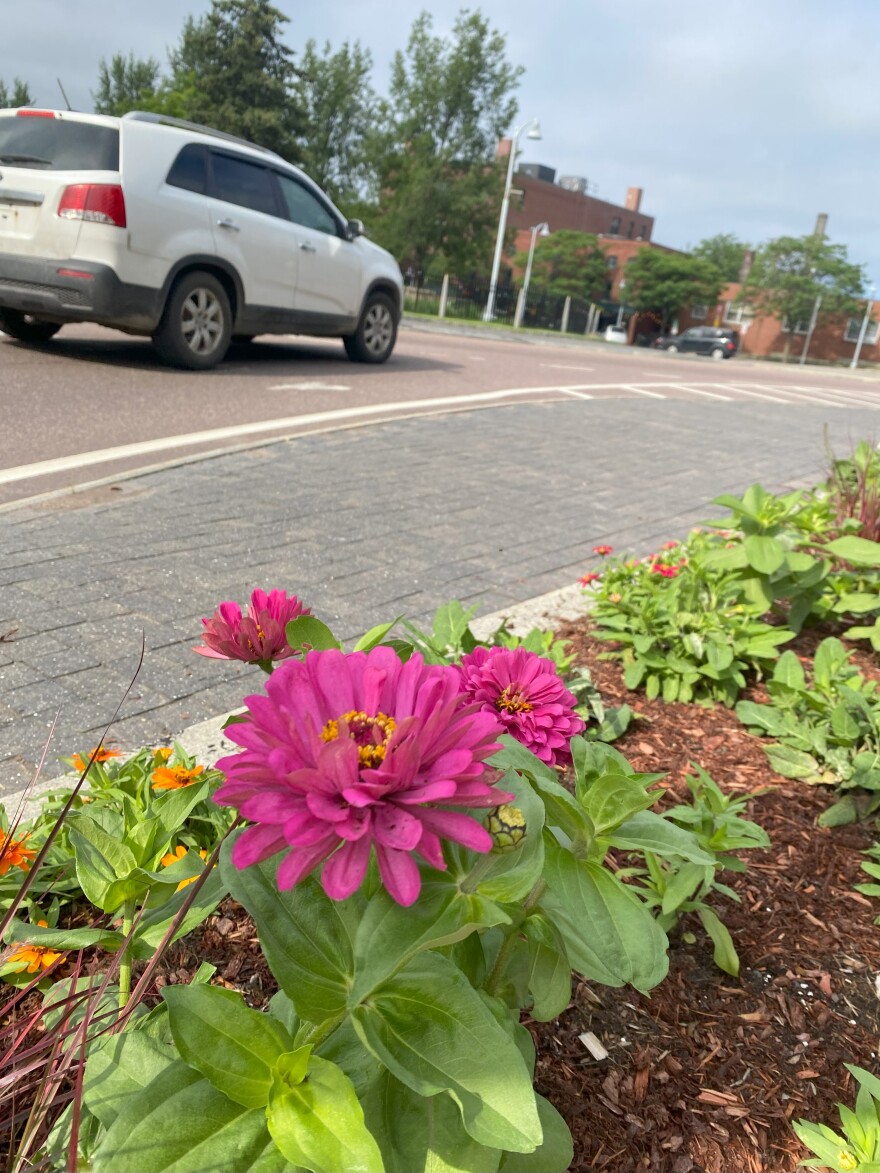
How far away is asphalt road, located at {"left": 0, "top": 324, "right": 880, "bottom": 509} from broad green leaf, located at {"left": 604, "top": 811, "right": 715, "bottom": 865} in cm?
402

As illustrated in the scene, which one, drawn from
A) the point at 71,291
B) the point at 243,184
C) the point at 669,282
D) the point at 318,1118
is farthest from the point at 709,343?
the point at 318,1118

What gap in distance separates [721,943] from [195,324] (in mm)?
8170

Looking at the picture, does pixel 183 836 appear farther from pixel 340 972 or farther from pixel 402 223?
pixel 402 223

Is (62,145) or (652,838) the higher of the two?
(62,145)

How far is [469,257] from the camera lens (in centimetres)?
4141

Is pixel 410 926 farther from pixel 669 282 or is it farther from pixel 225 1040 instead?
pixel 669 282

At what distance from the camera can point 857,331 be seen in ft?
217

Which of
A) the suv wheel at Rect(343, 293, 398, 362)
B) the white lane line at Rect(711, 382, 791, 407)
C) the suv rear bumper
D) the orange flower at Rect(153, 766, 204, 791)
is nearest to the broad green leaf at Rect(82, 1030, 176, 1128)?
the orange flower at Rect(153, 766, 204, 791)

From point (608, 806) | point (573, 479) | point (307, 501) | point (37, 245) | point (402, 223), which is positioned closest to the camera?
point (608, 806)

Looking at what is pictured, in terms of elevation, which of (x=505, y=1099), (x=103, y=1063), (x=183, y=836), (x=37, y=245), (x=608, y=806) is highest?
(x=37, y=245)

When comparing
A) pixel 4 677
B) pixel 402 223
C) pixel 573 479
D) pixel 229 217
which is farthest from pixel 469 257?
pixel 4 677

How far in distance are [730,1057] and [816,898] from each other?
0.68m

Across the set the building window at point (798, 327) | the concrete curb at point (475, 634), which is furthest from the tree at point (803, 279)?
the concrete curb at point (475, 634)

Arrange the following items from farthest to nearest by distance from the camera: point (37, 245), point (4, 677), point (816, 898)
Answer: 1. point (37, 245)
2. point (4, 677)
3. point (816, 898)
